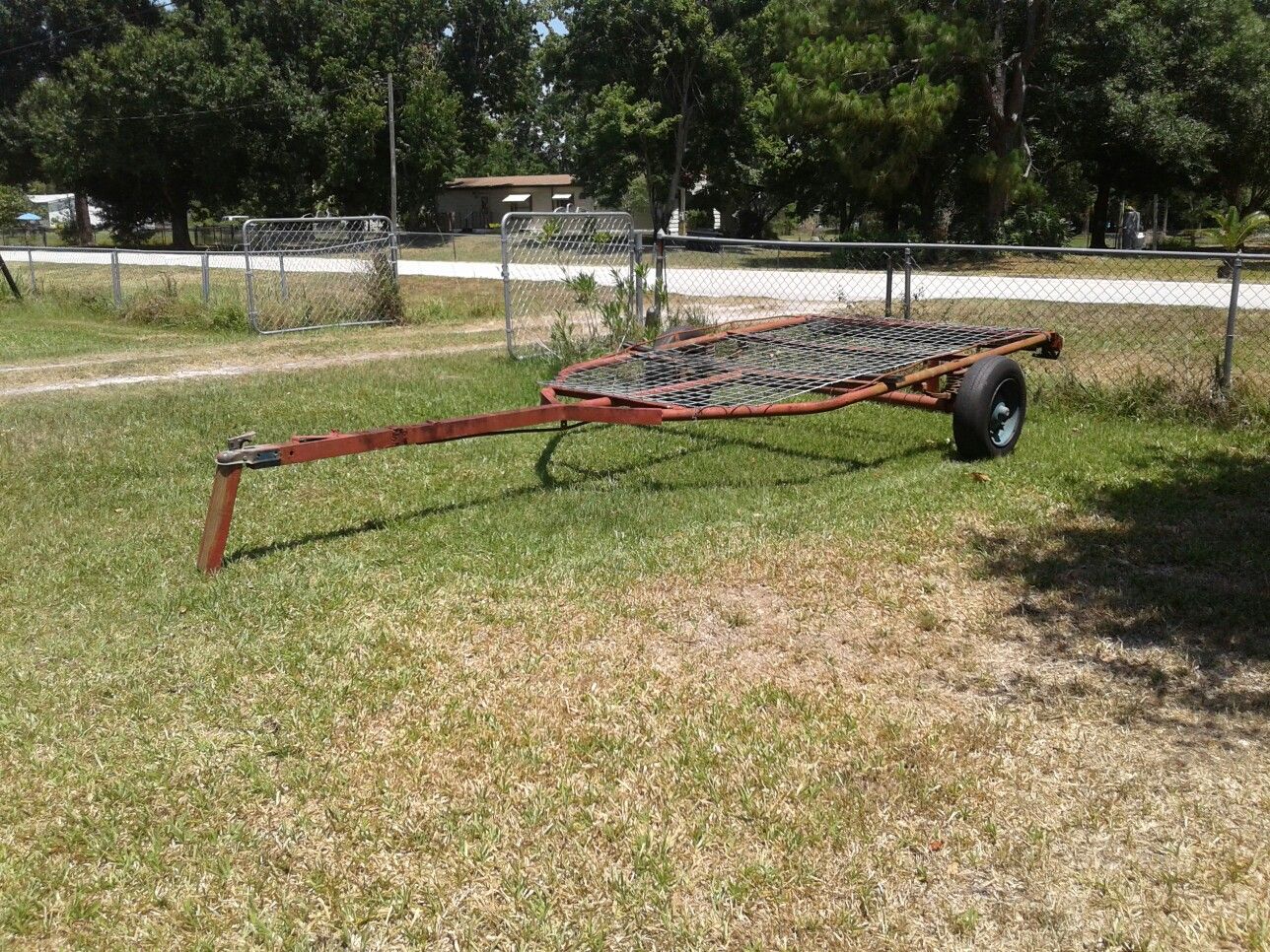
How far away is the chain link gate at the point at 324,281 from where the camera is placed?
15.9 meters

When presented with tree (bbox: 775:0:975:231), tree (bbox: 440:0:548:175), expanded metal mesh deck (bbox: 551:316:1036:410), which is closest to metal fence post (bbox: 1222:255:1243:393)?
expanded metal mesh deck (bbox: 551:316:1036:410)

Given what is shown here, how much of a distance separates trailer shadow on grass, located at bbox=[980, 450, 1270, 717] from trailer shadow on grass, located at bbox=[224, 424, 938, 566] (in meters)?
1.49

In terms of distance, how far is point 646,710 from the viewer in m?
4.04

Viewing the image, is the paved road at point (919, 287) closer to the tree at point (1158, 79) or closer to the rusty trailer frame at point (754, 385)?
the rusty trailer frame at point (754, 385)

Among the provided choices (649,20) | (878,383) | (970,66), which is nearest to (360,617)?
(878,383)

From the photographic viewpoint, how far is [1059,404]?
9.10 m

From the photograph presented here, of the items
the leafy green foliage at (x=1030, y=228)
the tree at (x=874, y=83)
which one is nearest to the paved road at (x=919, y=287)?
the tree at (x=874, y=83)

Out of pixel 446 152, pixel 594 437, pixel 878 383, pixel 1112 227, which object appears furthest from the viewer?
pixel 1112 227

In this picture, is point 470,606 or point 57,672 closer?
point 57,672

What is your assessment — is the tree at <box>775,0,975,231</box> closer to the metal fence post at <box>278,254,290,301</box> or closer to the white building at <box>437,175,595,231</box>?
the metal fence post at <box>278,254,290,301</box>

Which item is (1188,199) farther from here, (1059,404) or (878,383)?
(878,383)

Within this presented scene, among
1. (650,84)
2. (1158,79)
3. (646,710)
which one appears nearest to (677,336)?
(646,710)

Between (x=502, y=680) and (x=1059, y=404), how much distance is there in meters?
6.25

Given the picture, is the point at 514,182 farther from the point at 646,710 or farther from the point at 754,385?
the point at 646,710
